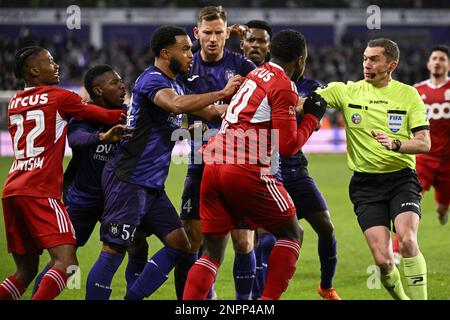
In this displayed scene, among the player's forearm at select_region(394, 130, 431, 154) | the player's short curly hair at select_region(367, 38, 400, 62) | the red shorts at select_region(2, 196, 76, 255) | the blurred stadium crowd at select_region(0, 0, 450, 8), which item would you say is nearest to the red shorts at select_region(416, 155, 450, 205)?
the player's short curly hair at select_region(367, 38, 400, 62)

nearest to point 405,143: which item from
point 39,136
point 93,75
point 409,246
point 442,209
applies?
point 409,246

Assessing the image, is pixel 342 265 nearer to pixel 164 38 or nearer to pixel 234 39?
pixel 164 38

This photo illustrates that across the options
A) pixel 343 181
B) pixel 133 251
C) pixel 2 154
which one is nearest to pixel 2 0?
pixel 2 154

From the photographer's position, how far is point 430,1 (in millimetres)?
39656

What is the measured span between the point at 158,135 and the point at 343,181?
42.3 feet

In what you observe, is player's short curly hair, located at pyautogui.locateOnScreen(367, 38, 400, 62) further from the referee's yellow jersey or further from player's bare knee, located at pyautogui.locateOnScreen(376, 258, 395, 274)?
player's bare knee, located at pyautogui.locateOnScreen(376, 258, 395, 274)

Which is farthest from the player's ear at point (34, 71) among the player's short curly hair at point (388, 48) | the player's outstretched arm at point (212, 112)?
the player's short curly hair at point (388, 48)

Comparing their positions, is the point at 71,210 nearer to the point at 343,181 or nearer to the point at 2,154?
the point at 343,181

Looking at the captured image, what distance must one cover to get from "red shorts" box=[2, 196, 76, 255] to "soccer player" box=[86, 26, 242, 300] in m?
0.39

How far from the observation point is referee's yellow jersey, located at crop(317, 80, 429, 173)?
6.70 m

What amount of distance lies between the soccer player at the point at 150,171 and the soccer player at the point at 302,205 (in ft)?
4.46

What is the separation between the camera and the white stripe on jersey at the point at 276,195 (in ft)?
19.2

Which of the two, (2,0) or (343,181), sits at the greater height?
(2,0)

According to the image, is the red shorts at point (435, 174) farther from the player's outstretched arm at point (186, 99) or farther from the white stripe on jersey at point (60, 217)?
the white stripe on jersey at point (60, 217)
